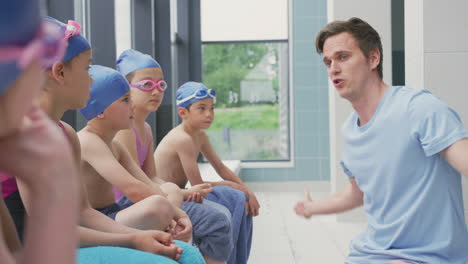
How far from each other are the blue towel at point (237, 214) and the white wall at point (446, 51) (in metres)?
1.31

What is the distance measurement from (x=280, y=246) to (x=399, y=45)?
2375 millimetres

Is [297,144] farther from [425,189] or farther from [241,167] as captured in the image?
[425,189]

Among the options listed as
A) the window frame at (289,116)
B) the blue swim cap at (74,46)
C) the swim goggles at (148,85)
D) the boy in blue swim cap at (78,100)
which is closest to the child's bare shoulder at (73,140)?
the boy in blue swim cap at (78,100)

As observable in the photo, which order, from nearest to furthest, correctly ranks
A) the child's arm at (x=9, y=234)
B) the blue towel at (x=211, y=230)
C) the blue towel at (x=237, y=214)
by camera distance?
the child's arm at (x=9, y=234), the blue towel at (x=211, y=230), the blue towel at (x=237, y=214)

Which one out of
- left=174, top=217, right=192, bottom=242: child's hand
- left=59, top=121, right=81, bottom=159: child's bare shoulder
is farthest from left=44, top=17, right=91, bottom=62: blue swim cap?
left=174, top=217, right=192, bottom=242: child's hand

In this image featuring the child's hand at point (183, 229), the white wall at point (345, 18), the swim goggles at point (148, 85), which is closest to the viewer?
the child's hand at point (183, 229)

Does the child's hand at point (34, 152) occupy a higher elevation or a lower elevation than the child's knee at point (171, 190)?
higher

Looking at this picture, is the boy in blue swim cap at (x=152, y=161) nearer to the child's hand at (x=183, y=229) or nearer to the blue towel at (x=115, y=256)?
the child's hand at (x=183, y=229)

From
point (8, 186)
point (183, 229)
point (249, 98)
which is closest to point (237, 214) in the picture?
point (183, 229)

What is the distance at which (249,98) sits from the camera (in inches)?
376

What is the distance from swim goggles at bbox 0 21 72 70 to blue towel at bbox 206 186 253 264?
310 cm

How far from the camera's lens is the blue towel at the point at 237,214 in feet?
11.7

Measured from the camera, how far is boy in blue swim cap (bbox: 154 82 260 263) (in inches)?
144

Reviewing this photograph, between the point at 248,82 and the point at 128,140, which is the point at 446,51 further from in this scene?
the point at 248,82
